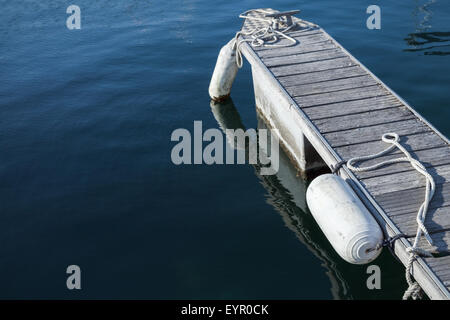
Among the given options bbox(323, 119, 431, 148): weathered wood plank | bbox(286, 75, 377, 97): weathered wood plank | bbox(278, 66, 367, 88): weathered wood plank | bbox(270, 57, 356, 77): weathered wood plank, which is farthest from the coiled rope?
bbox(323, 119, 431, 148): weathered wood plank

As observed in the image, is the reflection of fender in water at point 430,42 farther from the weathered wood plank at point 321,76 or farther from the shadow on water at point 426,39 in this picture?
the weathered wood plank at point 321,76

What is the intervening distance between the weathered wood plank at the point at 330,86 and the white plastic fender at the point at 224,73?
2827mm

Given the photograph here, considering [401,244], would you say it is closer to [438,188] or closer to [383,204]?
[383,204]

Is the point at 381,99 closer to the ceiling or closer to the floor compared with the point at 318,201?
closer to the ceiling

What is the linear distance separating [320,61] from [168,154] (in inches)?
147

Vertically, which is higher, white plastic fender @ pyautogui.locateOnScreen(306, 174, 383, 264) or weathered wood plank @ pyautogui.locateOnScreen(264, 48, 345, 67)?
weathered wood plank @ pyautogui.locateOnScreen(264, 48, 345, 67)

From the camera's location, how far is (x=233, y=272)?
7.55m

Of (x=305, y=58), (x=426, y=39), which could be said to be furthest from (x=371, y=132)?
(x=426, y=39)

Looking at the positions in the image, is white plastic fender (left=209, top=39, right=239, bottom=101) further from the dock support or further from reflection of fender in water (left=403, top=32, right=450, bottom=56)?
reflection of fender in water (left=403, top=32, right=450, bottom=56)

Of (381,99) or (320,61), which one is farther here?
(320,61)

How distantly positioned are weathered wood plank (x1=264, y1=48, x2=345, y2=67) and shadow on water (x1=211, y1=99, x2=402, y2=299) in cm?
177

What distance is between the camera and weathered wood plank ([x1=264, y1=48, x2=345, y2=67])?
10141 mm
